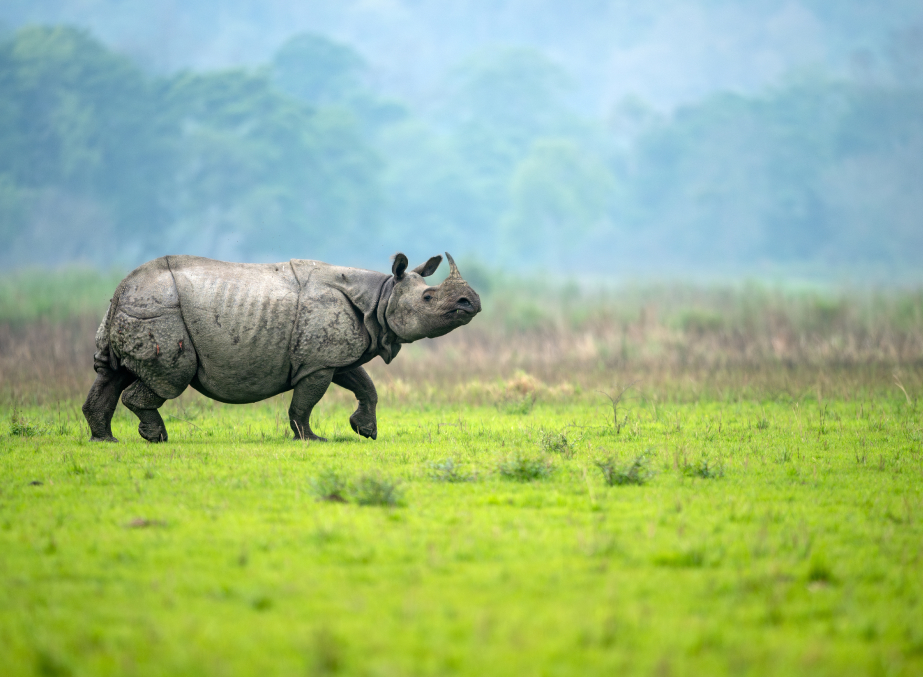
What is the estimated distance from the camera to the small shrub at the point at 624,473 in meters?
8.67

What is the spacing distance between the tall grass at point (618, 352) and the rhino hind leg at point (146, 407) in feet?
18.4

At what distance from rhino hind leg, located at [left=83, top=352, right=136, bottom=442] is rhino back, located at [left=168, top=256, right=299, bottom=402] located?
0.89m

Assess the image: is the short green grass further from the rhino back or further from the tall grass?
the tall grass

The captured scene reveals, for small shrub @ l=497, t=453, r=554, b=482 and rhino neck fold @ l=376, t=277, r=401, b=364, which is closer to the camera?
small shrub @ l=497, t=453, r=554, b=482

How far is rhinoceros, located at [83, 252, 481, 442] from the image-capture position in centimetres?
1110

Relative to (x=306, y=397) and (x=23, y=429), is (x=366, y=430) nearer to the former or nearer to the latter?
(x=306, y=397)

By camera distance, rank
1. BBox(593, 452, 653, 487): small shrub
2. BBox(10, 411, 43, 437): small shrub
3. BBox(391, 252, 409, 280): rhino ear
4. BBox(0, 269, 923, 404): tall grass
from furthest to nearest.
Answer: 1. BBox(0, 269, 923, 404): tall grass
2. BBox(10, 411, 43, 437): small shrub
3. BBox(391, 252, 409, 280): rhino ear
4. BBox(593, 452, 653, 487): small shrub

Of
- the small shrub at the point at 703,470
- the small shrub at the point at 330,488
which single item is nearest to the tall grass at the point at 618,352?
the small shrub at the point at 703,470

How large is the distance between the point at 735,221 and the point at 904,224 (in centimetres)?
1514

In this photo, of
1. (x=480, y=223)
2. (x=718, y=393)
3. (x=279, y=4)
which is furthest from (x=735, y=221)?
(x=279, y=4)

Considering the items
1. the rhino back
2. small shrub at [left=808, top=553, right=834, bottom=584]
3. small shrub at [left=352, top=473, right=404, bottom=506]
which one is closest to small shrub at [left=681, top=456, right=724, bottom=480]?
small shrub at [left=352, top=473, right=404, bottom=506]

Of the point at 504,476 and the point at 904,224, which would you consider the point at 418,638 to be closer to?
the point at 504,476

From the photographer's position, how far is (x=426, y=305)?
11.6 m

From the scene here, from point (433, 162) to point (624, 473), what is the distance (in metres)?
85.1
